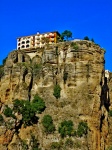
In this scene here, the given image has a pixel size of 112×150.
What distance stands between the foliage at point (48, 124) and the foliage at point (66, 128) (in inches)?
42.8

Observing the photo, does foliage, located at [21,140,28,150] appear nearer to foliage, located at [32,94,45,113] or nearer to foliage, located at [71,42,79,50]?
foliage, located at [32,94,45,113]

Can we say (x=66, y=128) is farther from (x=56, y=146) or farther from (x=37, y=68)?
(x=37, y=68)

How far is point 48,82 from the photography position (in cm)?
6494

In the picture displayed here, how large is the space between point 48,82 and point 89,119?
7950mm

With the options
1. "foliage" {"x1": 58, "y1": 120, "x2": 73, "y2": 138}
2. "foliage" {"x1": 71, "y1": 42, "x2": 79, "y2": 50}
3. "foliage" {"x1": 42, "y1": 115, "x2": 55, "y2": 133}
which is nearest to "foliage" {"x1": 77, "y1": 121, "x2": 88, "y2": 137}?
"foliage" {"x1": 58, "y1": 120, "x2": 73, "y2": 138}

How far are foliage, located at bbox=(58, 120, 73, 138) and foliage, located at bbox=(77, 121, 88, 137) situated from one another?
3.53 feet

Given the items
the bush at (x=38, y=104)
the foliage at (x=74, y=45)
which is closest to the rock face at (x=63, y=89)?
the foliage at (x=74, y=45)

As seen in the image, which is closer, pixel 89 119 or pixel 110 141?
pixel 89 119

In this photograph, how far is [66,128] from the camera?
60.7 m

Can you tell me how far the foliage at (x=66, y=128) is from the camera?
198 feet

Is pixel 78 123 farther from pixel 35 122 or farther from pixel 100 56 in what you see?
pixel 100 56

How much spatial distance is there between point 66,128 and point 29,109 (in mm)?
6028

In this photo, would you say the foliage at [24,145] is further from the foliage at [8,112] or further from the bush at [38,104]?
the bush at [38,104]

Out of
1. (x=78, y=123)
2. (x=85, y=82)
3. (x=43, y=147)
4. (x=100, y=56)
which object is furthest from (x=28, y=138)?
(x=100, y=56)
